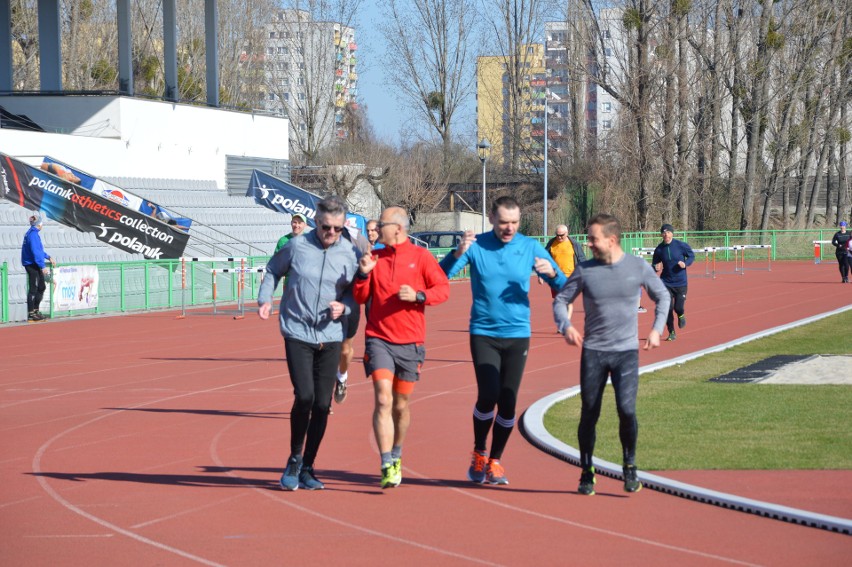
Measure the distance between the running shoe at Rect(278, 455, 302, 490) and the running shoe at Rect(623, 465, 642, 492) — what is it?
7.62ft

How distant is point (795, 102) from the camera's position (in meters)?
64.4

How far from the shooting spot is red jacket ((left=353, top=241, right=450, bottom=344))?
845cm

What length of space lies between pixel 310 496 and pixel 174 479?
4.29ft

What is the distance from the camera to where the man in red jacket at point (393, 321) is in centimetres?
841

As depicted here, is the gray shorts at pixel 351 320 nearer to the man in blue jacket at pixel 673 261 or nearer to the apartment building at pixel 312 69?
the man in blue jacket at pixel 673 261

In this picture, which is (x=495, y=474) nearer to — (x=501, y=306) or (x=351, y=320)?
(x=501, y=306)

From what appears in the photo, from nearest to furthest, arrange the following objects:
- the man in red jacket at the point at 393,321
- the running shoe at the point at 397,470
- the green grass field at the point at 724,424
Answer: the man in red jacket at the point at 393,321
the running shoe at the point at 397,470
the green grass field at the point at 724,424

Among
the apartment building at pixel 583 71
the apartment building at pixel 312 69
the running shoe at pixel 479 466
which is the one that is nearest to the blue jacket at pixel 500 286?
the running shoe at pixel 479 466

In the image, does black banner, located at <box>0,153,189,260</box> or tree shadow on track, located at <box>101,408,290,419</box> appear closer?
tree shadow on track, located at <box>101,408,290,419</box>

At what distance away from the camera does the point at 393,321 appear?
8.45 metres

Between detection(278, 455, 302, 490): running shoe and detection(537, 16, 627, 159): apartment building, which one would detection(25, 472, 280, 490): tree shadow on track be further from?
detection(537, 16, 627, 159): apartment building

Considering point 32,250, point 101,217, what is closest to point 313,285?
point 32,250

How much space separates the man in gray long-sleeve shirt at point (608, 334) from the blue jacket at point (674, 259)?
1158 cm

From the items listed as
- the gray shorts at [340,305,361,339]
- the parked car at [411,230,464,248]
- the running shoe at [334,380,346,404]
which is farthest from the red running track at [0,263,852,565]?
the parked car at [411,230,464,248]
